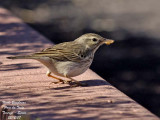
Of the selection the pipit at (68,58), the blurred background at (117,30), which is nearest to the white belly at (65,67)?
the pipit at (68,58)

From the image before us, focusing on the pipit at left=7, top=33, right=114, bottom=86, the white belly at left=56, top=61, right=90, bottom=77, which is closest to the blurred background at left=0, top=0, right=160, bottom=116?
the pipit at left=7, top=33, right=114, bottom=86

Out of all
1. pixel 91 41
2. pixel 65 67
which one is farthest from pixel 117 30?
pixel 65 67

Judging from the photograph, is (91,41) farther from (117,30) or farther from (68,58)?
(117,30)

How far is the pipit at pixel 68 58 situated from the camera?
605cm

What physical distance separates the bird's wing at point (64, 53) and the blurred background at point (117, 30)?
2723 mm

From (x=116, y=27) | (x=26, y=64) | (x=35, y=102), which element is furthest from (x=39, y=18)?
(x=35, y=102)

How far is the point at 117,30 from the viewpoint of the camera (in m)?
12.7

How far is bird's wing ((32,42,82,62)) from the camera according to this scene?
6.13 meters

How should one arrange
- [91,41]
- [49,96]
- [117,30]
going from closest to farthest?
[49,96] < [91,41] < [117,30]

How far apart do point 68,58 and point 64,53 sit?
140mm

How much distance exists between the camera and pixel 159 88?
30.6 ft

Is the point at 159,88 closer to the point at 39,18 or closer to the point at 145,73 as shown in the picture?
the point at 145,73

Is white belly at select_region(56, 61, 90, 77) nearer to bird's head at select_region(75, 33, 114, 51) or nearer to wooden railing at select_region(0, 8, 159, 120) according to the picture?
wooden railing at select_region(0, 8, 159, 120)

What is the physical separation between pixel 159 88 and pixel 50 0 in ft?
24.5
